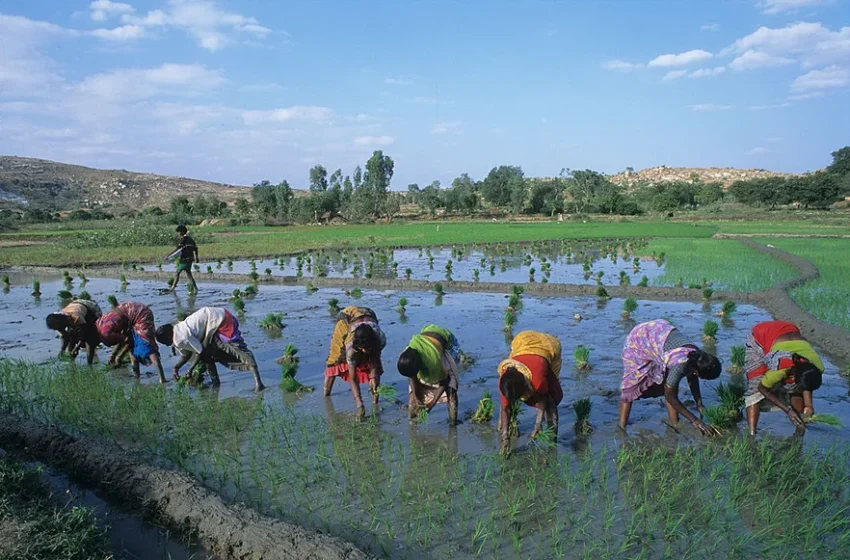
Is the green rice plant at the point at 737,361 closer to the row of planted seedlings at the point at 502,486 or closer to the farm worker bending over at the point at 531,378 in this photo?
the row of planted seedlings at the point at 502,486

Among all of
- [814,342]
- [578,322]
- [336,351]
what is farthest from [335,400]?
[814,342]

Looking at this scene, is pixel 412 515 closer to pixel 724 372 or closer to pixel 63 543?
pixel 63 543

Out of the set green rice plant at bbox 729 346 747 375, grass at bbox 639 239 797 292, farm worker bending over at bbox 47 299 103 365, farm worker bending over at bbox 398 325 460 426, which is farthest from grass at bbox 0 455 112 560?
grass at bbox 639 239 797 292

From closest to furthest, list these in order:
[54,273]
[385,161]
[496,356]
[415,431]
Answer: [415,431]
[496,356]
[54,273]
[385,161]

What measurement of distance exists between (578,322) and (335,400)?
523 cm

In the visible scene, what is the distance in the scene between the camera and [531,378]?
443cm

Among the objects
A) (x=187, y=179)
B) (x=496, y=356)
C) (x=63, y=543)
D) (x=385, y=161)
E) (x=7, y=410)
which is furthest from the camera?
(x=187, y=179)

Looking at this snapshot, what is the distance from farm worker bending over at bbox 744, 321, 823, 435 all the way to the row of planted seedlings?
1.02 ft

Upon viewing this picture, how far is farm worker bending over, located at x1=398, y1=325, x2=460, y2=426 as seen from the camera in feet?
→ 15.6

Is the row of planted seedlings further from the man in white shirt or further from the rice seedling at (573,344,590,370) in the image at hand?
the rice seedling at (573,344,590,370)

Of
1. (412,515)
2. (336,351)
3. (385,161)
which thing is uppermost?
(385,161)

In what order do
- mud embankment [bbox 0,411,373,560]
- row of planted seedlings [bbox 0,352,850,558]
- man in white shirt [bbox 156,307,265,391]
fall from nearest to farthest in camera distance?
mud embankment [bbox 0,411,373,560] → row of planted seedlings [bbox 0,352,850,558] → man in white shirt [bbox 156,307,265,391]

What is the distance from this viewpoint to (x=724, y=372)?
23.0 feet

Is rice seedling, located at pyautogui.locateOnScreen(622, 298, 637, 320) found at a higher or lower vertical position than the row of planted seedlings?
higher
